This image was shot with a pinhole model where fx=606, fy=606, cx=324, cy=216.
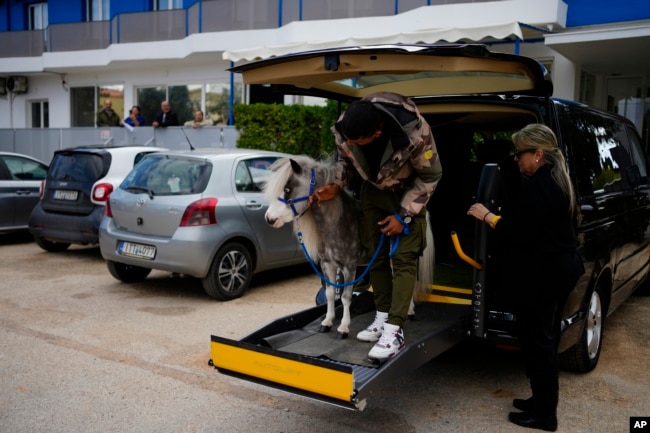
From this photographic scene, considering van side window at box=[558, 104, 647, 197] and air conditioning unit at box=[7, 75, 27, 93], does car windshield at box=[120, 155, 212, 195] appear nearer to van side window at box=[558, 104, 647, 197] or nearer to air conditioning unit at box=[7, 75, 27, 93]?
van side window at box=[558, 104, 647, 197]

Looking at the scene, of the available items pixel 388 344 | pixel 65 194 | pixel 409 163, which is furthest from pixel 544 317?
pixel 65 194

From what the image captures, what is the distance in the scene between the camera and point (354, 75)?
473 centimetres

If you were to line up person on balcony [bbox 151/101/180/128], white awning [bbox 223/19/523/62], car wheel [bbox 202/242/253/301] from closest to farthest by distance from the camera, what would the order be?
car wheel [bbox 202/242/253/301] → white awning [bbox 223/19/523/62] → person on balcony [bbox 151/101/180/128]

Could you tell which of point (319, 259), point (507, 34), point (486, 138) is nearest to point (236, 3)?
→ point (507, 34)

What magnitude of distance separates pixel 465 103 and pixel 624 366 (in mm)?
2668

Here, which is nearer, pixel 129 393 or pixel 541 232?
pixel 541 232

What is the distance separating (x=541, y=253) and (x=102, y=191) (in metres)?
7.18

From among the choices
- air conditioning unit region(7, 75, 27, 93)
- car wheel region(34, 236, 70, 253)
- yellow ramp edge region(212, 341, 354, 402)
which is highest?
air conditioning unit region(7, 75, 27, 93)

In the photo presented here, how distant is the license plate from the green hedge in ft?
17.6

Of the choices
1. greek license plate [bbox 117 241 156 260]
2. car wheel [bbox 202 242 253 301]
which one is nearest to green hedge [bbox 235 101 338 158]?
car wheel [bbox 202 242 253 301]

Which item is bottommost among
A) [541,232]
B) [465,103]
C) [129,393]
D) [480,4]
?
[129,393]

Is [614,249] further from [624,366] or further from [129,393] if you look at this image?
[129,393]

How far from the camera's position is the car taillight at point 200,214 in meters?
7.10

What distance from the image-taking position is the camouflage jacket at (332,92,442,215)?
156 inches
